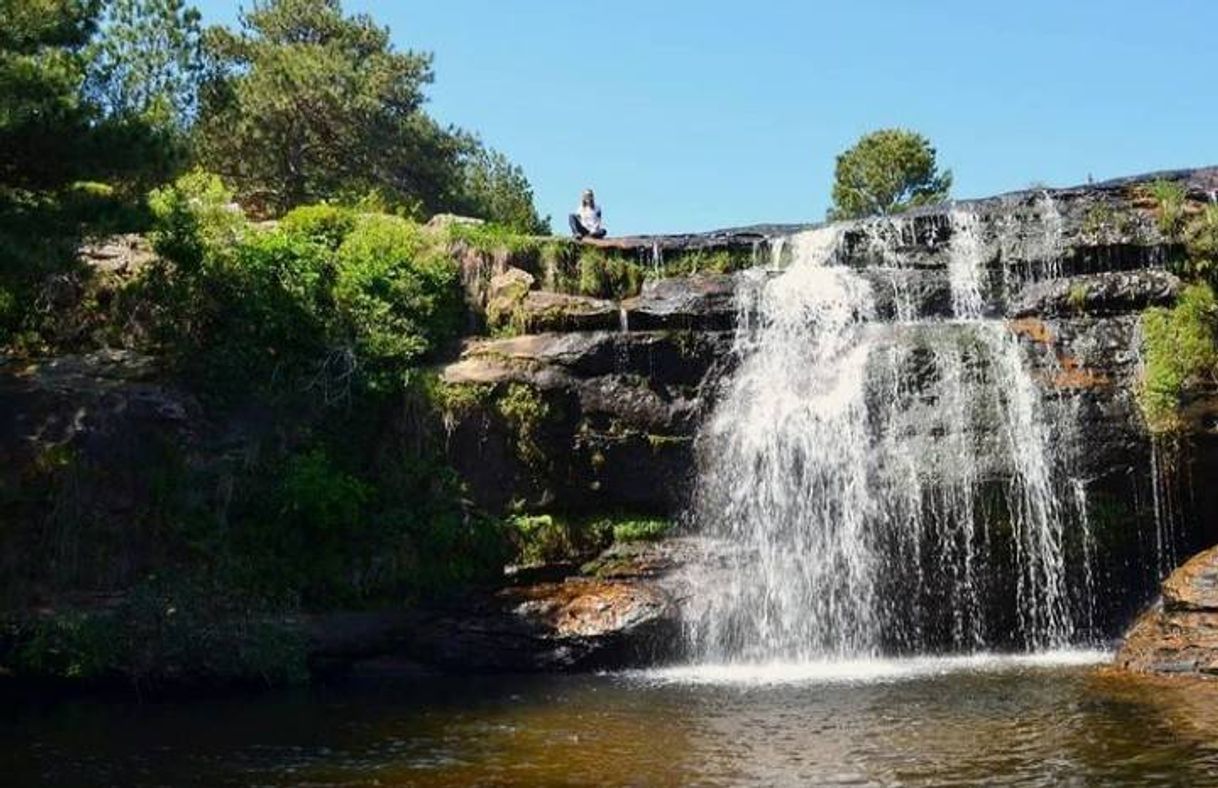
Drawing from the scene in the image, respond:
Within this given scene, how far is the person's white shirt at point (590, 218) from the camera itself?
25203 millimetres

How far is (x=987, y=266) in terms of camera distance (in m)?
22.2

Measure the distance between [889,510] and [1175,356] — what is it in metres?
5.11

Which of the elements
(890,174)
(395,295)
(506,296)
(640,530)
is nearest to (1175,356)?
(640,530)

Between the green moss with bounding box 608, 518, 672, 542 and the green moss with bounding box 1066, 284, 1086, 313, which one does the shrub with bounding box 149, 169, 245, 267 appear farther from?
the green moss with bounding box 1066, 284, 1086, 313

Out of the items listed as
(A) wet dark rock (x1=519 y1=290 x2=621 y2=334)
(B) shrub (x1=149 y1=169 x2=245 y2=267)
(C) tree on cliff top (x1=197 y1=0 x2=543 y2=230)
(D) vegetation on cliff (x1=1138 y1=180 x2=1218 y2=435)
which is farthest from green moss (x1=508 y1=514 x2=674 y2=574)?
(C) tree on cliff top (x1=197 y1=0 x2=543 y2=230)

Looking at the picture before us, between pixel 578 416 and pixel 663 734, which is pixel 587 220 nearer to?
pixel 578 416

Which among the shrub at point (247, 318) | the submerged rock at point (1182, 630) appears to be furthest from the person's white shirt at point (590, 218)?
the submerged rock at point (1182, 630)

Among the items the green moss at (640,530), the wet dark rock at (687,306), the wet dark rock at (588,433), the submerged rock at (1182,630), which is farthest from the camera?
the wet dark rock at (687,306)

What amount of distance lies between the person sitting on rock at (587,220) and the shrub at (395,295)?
11.2ft

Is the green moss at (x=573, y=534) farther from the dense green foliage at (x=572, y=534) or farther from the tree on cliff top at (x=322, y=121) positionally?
the tree on cliff top at (x=322, y=121)

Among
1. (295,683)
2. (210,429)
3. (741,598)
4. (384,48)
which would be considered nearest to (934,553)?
(741,598)

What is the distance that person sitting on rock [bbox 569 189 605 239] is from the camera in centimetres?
2519

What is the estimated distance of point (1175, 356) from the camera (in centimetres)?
1900

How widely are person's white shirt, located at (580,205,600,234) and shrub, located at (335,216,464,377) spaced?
138 inches
